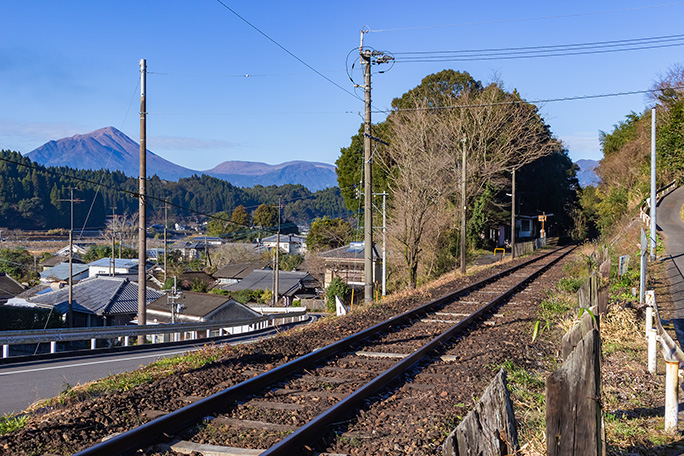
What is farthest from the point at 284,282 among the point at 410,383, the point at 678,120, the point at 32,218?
the point at 32,218

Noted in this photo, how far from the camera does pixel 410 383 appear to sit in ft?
23.6

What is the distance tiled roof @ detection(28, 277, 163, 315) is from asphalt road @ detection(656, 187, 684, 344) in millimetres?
32613

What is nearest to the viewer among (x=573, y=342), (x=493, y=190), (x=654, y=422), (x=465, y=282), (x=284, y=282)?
(x=573, y=342)

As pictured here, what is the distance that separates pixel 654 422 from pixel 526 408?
1.23 metres

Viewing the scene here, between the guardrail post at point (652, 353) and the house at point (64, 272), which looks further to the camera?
the house at point (64, 272)

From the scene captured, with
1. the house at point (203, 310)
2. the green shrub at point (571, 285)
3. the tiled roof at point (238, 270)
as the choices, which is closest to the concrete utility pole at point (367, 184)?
the green shrub at point (571, 285)

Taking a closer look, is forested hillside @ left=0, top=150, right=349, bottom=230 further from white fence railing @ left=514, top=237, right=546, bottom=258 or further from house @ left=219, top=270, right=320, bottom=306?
white fence railing @ left=514, top=237, right=546, bottom=258

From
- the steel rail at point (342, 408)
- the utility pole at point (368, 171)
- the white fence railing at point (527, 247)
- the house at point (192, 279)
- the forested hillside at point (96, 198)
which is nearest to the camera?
the steel rail at point (342, 408)

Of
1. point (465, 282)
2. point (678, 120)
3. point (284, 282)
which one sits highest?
point (678, 120)

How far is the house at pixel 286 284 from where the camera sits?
54744mm

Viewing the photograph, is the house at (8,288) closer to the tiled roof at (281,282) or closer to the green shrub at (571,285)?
the tiled roof at (281,282)

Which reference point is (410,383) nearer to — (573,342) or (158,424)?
(573,342)

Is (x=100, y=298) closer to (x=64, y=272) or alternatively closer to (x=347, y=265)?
(x=347, y=265)

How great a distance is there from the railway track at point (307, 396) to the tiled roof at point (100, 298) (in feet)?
107
